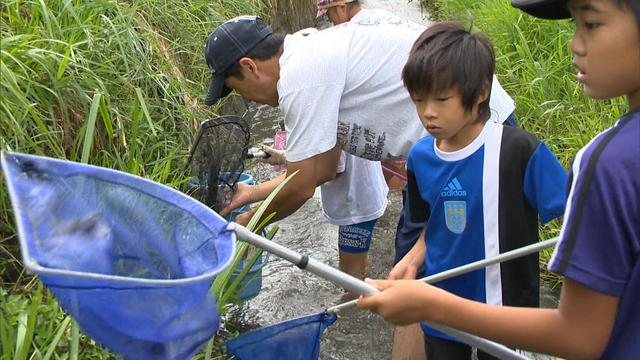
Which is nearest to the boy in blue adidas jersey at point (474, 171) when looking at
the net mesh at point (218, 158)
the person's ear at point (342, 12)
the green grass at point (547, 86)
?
the net mesh at point (218, 158)

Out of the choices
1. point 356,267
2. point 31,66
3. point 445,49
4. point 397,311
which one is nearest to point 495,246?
point 445,49

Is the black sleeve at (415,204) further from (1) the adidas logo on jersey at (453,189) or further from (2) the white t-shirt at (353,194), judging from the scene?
(2) the white t-shirt at (353,194)

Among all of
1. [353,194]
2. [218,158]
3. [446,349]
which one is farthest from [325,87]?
[446,349]

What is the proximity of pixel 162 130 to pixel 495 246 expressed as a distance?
243 cm

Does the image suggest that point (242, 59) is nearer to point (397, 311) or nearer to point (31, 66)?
point (31, 66)

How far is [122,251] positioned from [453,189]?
110 cm

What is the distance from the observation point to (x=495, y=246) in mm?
2371

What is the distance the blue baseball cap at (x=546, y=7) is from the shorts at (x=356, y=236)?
2.47 metres

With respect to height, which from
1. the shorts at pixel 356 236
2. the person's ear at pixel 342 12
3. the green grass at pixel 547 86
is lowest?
the shorts at pixel 356 236

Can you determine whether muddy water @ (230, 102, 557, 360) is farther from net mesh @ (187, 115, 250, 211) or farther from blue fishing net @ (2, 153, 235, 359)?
blue fishing net @ (2, 153, 235, 359)

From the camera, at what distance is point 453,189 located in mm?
2404

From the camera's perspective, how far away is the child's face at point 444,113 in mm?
2348

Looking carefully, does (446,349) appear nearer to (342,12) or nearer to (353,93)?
(353,93)

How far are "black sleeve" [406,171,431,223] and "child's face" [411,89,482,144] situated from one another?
0.82 feet
